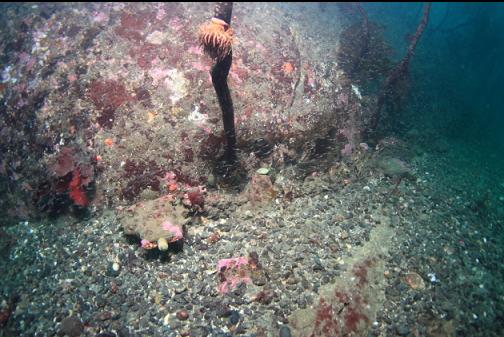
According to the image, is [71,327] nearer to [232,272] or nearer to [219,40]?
[232,272]

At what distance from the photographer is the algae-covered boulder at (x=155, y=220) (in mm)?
4730

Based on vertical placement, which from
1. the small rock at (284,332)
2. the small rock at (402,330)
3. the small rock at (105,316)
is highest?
the small rock at (402,330)

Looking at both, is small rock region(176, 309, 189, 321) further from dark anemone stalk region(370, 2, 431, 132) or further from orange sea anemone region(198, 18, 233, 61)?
dark anemone stalk region(370, 2, 431, 132)

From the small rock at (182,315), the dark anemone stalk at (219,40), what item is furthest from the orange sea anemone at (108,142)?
the small rock at (182,315)

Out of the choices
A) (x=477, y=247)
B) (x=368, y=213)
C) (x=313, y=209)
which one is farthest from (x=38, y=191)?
(x=477, y=247)

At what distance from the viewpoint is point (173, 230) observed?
188 inches

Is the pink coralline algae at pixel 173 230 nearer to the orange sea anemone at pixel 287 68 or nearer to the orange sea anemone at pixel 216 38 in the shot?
the orange sea anemone at pixel 216 38

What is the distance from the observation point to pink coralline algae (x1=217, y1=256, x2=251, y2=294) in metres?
4.54

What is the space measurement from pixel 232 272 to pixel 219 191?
5.55 ft

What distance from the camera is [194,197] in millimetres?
5277

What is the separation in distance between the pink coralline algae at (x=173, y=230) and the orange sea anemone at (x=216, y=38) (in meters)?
2.83

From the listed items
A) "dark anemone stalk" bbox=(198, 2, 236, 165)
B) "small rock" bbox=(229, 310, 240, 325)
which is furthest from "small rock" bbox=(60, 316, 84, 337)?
"dark anemone stalk" bbox=(198, 2, 236, 165)

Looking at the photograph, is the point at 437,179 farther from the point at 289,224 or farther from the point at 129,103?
the point at 129,103

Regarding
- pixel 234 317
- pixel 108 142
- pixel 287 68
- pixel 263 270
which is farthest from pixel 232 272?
pixel 287 68
